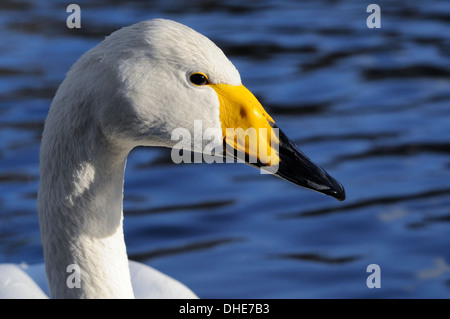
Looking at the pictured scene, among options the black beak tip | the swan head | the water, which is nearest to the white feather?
the swan head

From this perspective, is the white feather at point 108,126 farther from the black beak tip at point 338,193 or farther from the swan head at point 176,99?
the black beak tip at point 338,193

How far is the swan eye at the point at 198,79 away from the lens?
3.55 metres

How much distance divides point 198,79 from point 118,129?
0.35 metres

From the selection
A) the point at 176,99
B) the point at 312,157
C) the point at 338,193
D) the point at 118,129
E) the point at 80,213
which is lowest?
the point at 80,213

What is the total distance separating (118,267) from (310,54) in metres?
6.18

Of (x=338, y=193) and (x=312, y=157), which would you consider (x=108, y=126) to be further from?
(x=312, y=157)

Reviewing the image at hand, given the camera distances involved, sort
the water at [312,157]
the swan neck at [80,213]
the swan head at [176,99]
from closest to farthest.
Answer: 1. the swan head at [176,99]
2. the swan neck at [80,213]
3. the water at [312,157]

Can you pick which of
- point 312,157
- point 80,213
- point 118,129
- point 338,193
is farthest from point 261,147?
point 312,157

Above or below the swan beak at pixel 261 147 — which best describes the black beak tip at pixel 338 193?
below

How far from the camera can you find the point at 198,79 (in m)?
3.57

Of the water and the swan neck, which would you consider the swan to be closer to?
the swan neck

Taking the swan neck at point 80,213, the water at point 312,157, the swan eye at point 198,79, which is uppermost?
the water at point 312,157

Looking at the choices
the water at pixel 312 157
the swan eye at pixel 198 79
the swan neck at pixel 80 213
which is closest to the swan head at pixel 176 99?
the swan eye at pixel 198 79

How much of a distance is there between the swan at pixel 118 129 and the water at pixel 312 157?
1845 millimetres
